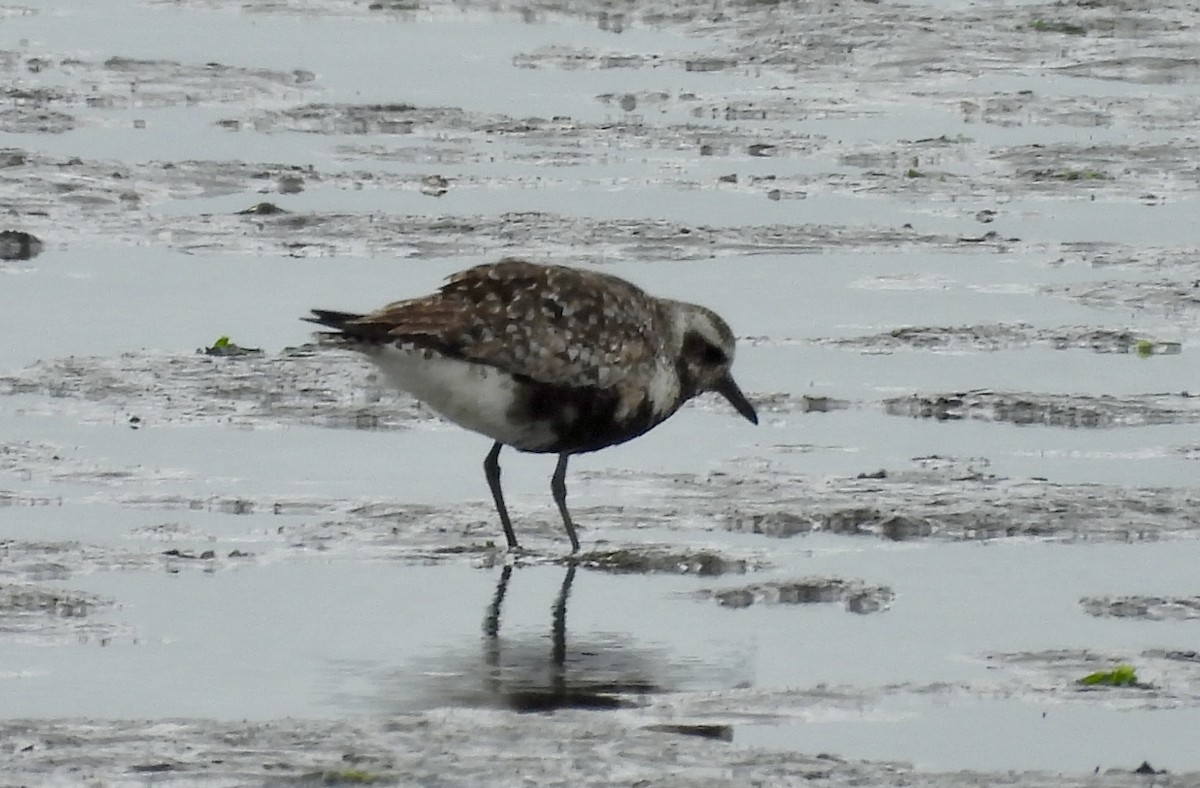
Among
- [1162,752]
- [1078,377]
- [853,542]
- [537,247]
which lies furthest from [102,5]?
[1162,752]

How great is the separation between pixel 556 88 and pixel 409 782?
14.0 meters

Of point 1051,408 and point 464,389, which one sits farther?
point 1051,408

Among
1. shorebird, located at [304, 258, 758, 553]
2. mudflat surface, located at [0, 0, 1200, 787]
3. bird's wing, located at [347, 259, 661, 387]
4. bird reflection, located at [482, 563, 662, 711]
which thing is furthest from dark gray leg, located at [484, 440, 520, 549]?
bird reflection, located at [482, 563, 662, 711]

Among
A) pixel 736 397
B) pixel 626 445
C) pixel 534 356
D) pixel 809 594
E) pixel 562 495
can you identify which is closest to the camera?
pixel 809 594

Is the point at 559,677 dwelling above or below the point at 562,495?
below

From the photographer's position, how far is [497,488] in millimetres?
10648

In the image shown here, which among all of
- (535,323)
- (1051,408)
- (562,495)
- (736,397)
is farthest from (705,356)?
(1051,408)

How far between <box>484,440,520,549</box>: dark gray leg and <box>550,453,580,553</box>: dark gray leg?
18cm

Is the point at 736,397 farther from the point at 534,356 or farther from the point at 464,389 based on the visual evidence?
the point at 464,389

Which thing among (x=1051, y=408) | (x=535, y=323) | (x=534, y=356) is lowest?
(x=1051, y=408)

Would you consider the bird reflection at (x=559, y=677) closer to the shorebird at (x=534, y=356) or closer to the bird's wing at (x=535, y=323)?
the shorebird at (x=534, y=356)

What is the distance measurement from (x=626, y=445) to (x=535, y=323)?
4.19 feet

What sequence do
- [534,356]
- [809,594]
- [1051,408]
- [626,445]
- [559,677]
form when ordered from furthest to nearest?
[1051,408], [626,445], [534,356], [809,594], [559,677]

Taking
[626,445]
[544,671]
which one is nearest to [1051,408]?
[626,445]
